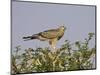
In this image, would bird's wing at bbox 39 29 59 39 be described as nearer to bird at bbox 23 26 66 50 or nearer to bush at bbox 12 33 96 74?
bird at bbox 23 26 66 50

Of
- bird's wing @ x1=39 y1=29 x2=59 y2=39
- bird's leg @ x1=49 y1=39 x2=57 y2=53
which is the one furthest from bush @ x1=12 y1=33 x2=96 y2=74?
bird's wing @ x1=39 y1=29 x2=59 y2=39

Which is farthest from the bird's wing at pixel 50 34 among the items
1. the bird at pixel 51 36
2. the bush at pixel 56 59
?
the bush at pixel 56 59

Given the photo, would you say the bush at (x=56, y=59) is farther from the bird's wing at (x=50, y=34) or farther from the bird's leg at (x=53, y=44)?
the bird's wing at (x=50, y=34)

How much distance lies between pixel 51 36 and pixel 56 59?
0.28 meters

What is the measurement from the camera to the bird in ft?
9.04

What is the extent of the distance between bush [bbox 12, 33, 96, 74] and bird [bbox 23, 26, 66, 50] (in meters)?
0.10

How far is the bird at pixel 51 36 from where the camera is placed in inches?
108

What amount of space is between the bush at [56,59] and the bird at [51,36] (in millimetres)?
98

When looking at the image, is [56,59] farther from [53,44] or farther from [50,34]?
[50,34]

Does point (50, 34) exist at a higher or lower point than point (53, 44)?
higher

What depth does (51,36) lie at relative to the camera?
2.82 meters

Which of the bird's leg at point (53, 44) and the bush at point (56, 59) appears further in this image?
the bird's leg at point (53, 44)

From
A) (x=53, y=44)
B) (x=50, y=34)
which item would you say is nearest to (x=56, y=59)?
(x=53, y=44)
